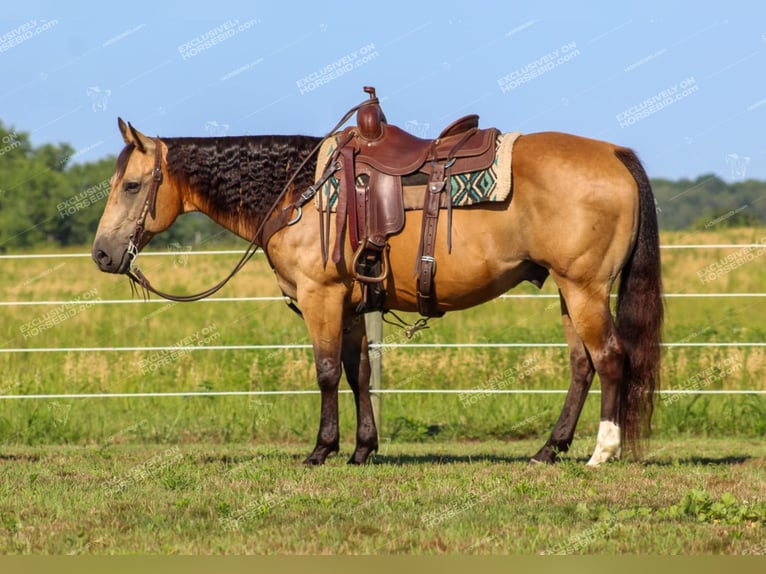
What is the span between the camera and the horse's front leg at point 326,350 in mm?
6621

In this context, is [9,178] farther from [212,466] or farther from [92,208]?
[212,466]

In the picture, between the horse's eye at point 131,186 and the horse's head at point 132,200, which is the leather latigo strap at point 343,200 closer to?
the horse's head at point 132,200

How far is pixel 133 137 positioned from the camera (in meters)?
6.85

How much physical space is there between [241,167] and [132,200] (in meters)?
0.74

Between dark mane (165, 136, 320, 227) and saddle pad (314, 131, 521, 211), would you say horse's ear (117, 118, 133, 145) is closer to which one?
dark mane (165, 136, 320, 227)

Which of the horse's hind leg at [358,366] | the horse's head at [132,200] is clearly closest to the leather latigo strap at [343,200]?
the horse's hind leg at [358,366]

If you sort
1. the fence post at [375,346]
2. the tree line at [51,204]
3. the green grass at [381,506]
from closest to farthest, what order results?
the green grass at [381,506] < the fence post at [375,346] < the tree line at [51,204]

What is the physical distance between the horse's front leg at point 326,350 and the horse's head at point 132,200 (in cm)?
117

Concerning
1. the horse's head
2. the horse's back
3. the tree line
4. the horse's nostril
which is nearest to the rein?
the horse's head

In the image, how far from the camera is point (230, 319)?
16.2m

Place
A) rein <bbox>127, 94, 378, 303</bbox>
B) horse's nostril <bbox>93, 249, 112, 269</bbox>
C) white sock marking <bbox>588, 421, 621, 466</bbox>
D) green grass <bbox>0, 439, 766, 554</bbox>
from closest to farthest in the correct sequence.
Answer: green grass <bbox>0, 439, 766, 554</bbox>, white sock marking <bbox>588, 421, 621, 466</bbox>, rein <bbox>127, 94, 378, 303</bbox>, horse's nostril <bbox>93, 249, 112, 269</bbox>

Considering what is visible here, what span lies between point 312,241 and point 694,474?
2.64 metres

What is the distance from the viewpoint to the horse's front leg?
21.7ft

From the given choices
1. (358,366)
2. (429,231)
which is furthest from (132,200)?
(429,231)
